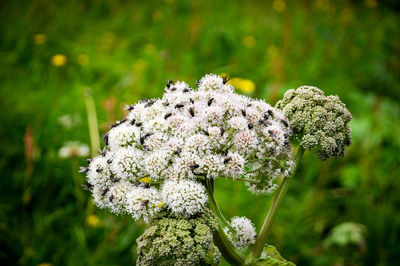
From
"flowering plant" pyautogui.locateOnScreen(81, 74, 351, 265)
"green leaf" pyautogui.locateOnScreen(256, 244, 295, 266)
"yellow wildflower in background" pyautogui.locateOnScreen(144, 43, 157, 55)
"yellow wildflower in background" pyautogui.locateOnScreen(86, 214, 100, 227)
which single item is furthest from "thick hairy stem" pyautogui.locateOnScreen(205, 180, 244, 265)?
"yellow wildflower in background" pyautogui.locateOnScreen(144, 43, 157, 55)

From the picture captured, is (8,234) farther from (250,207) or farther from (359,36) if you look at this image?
(359,36)

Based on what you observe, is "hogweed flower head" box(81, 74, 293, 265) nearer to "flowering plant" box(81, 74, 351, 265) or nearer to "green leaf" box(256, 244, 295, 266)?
"flowering plant" box(81, 74, 351, 265)

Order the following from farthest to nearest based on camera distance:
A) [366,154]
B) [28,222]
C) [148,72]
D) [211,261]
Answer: [148,72] < [366,154] < [28,222] < [211,261]

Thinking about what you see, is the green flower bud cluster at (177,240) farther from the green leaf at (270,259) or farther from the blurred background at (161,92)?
the blurred background at (161,92)

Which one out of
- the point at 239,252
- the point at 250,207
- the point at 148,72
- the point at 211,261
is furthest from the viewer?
the point at 148,72

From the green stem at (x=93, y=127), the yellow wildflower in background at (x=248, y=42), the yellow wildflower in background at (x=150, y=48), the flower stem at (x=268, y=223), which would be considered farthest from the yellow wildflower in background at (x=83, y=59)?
the flower stem at (x=268, y=223)

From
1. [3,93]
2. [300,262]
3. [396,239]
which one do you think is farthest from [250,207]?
[3,93]
